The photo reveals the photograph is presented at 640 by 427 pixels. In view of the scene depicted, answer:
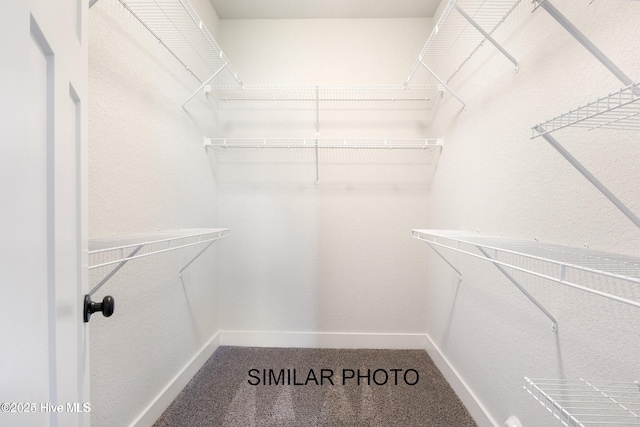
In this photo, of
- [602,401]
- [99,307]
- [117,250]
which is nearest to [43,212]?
[99,307]

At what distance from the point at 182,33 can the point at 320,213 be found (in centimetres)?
144

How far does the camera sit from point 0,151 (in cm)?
46

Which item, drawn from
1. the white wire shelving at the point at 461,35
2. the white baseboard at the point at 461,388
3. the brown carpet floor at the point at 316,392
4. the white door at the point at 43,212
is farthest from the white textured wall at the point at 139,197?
the white baseboard at the point at 461,388

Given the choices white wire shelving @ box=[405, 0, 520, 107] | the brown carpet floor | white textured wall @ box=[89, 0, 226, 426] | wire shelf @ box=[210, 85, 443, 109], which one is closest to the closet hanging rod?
wire shelf @ box=[210, 85, 443, 109]

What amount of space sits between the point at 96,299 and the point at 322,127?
1770 millimetres

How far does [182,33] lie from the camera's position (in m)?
1.74

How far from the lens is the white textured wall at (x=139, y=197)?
1165 mm

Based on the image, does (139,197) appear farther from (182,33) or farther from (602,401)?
(602,401)

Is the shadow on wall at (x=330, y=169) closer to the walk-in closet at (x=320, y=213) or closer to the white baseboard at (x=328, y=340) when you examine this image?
the walk-in closet at (x=320, y=213)

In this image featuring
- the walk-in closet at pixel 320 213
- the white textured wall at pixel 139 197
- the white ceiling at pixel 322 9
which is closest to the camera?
the walk-in closet at pixel 320 213

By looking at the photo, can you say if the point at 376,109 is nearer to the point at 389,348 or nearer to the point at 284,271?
the point at 284,271

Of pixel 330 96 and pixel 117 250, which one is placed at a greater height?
pixel 330 96

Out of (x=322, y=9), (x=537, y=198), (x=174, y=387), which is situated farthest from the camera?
(x=322, y=9)

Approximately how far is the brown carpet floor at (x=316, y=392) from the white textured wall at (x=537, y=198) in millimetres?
280
